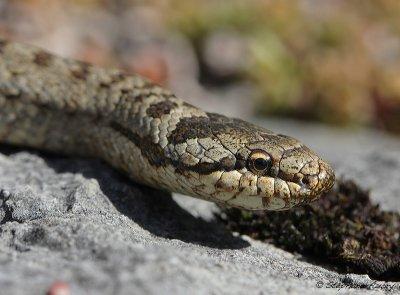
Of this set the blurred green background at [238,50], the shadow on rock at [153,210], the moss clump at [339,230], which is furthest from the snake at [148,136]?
the blurred green background at [238,50]

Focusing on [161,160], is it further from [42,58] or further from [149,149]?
[42,58]

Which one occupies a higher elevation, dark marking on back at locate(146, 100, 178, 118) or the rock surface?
dark marking on back at locate(146, 100, 178, 118)

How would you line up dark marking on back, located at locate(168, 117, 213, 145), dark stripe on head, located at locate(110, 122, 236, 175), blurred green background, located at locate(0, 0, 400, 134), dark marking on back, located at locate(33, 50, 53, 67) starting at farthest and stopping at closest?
blurred green background, located at locate(0, 0, 400, 134)
dark marking on back, located at locate(33, 50, 53, 67)
dark marking on back, located at locate(168, 117, 213, 145)
dark stripe on head, located at locate(110, 122, 236, 175)

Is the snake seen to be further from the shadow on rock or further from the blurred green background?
the blurred green background

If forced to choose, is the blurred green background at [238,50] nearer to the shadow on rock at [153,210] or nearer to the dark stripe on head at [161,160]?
the shadow on rock at [153,210]

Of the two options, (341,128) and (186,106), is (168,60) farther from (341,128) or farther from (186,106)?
(186,106)

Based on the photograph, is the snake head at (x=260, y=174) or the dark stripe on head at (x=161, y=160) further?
the dark stripe on head at (x=161, y=160)

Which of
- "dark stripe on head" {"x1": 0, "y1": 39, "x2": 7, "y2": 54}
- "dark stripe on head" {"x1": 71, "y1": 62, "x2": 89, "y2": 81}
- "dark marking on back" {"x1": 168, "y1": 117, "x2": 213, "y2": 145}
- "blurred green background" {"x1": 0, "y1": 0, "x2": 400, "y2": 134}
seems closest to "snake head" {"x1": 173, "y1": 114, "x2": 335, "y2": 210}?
"dark marking on back" {"x1": 168, "y1": 117, "x2": 213, "y2": 145}
